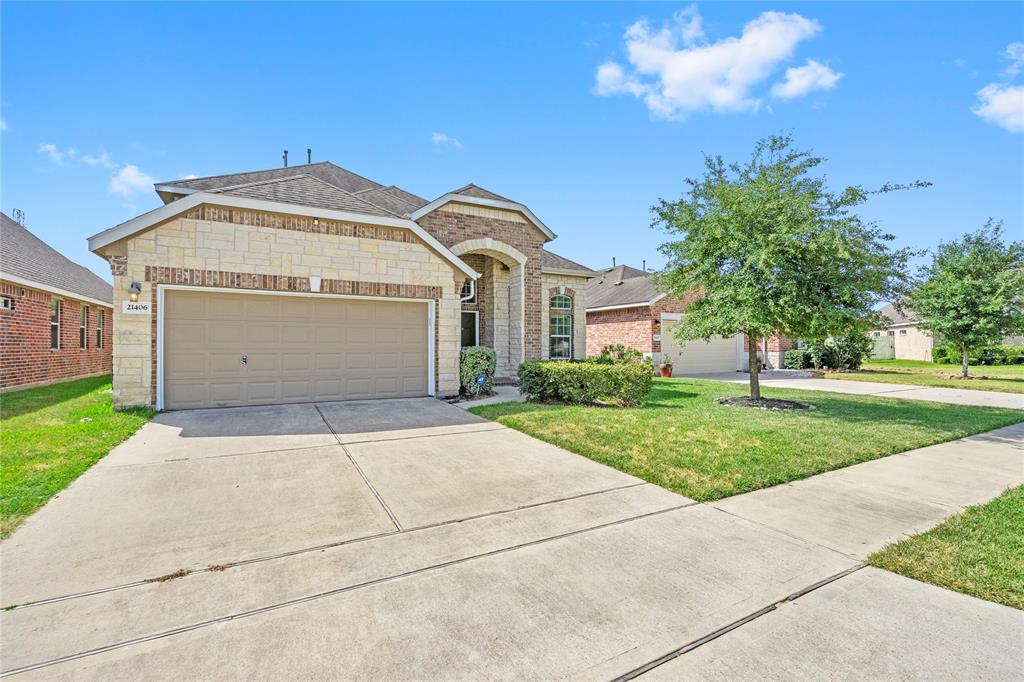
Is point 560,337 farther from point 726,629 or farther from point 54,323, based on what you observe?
point 54,323

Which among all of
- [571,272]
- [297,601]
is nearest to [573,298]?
[571,272]

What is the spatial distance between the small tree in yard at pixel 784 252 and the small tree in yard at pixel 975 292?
11.2 meters

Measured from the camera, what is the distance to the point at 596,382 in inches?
384

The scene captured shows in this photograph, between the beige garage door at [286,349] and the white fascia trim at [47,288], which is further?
the white fascia trim at [47,288]

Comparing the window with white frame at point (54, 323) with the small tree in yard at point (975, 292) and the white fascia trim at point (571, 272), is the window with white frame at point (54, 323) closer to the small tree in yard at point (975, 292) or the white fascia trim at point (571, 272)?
the white fascia trim at point (571, 272)

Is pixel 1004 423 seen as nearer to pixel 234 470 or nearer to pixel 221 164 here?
pixel 234 470

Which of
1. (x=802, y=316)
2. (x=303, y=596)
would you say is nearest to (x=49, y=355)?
(x=303, y=596)

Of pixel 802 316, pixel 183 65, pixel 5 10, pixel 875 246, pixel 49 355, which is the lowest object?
pixel 49 355

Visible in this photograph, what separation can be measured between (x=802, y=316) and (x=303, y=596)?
9.96 metres

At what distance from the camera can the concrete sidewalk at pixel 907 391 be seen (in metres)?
11.7

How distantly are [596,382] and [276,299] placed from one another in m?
7.02

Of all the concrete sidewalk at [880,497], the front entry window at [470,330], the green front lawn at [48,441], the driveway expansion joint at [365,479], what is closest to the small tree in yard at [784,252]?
the concrete sidewalk at [880,497]

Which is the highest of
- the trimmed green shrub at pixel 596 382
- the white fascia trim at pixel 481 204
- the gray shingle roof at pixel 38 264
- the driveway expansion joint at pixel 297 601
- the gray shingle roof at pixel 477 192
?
the gray shingle roof at pixel 477 192

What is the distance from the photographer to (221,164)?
16.0 m
